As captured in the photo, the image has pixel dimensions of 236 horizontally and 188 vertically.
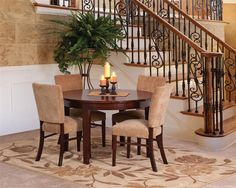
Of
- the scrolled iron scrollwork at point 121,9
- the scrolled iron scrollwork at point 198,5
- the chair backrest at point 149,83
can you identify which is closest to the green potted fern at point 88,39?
the scrolled iron scrollwork at point 121,9

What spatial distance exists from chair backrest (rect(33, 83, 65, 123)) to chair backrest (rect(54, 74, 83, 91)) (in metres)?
0.77

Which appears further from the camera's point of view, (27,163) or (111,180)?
(27,163)

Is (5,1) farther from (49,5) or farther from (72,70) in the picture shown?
(72,70)

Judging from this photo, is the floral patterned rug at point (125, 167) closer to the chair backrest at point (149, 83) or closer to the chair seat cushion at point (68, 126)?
the chair seat cushion at point (68, 126)

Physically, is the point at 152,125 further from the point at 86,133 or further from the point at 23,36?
the point at 23,36

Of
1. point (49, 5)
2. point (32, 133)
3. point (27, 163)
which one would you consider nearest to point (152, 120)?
point (27, 163)

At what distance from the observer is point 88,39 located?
5582mm

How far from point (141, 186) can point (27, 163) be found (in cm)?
137

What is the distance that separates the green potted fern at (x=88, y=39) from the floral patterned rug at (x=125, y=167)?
1.38m

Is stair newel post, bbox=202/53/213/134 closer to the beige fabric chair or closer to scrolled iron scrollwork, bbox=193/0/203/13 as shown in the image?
the beige fabric chair

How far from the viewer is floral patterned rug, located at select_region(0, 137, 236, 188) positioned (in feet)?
12.1

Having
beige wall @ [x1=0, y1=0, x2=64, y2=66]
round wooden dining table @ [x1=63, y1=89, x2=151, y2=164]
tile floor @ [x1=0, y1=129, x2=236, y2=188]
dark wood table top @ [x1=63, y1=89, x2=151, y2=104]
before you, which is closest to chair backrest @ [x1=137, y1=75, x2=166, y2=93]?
dark wood table top @ [x1=63, y1=89, x2=151, y2=104]

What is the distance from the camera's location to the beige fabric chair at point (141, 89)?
4.62 meters

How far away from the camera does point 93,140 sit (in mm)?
5242
